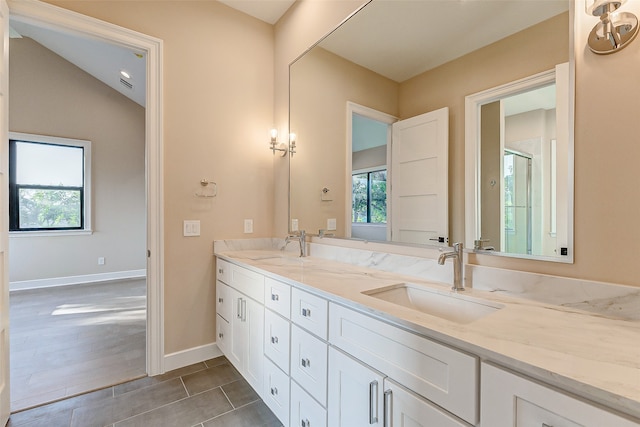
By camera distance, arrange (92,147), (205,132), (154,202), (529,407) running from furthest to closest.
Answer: (92,147) → (205,132) → (154,202) → (529,407)

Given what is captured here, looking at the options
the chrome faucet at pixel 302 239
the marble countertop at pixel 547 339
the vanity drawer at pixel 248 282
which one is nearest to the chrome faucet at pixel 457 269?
the marble countertop at pixel 547 339

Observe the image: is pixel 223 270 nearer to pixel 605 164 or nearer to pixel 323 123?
pixel 323 123

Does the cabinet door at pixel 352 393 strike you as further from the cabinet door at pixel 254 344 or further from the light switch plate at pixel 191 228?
the light switch plate at pixel 191 228

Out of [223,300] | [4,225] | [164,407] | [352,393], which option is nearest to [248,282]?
[223,300]

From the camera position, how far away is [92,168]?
4.97 m

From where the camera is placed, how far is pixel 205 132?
2.33 meters

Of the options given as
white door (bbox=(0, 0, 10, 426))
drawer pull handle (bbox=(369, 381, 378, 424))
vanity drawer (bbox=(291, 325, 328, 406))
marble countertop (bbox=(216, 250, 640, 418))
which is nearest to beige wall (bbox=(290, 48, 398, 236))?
vanity drawer (bbox=(291, 325, 328, 406))

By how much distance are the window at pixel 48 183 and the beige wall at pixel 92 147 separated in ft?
0.45

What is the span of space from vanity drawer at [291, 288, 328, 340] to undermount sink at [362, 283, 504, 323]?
21cm

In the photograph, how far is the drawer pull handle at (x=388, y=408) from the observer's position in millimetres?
955

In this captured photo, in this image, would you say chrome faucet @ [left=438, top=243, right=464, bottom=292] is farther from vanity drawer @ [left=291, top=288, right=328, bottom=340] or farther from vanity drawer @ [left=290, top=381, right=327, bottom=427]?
vanity drawer @ [left=290, top=381, right=327, bottom=427]

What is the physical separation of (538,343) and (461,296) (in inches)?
16.8

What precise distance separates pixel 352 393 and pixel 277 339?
0.59m

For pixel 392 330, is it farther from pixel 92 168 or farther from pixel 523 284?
pixel 92 168
